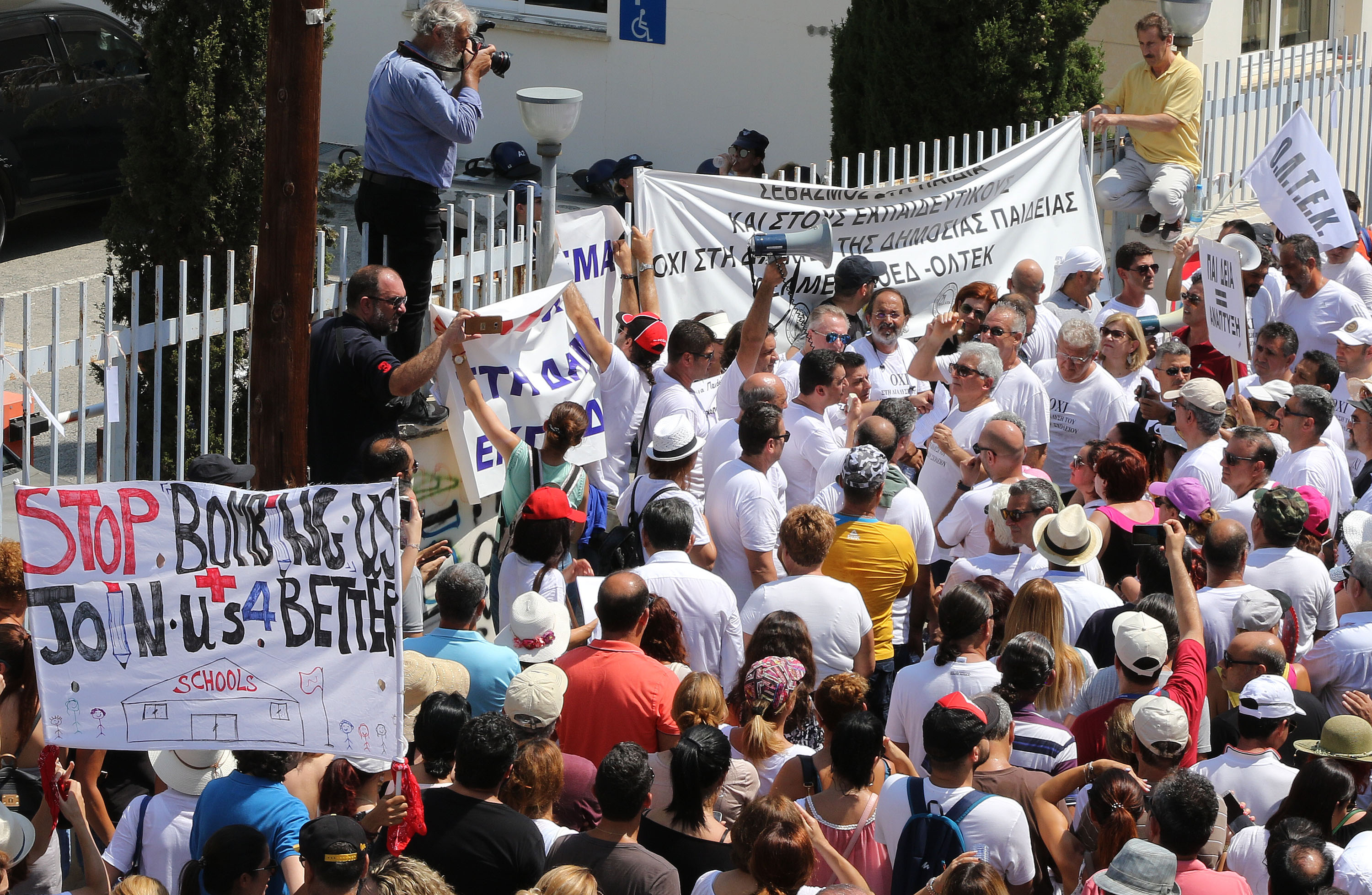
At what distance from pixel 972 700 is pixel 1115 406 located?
3.57 meters

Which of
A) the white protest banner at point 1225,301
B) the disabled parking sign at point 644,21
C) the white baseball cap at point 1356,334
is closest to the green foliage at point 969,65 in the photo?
the disabled parking sign at point 644,21

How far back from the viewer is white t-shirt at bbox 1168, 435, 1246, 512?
694 centimetres

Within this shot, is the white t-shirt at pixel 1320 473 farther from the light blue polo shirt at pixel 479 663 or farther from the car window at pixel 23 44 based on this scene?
the car window at pixel 23 44

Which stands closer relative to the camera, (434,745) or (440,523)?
(434,745)

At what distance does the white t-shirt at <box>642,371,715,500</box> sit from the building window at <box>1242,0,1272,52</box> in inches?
411

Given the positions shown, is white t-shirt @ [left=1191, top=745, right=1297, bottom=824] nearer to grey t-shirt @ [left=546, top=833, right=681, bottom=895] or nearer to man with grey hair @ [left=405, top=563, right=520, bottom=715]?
grey t-shirt @ [left=546, top=833, right=681, bottom=895]

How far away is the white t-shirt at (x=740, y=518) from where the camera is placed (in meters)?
6.48

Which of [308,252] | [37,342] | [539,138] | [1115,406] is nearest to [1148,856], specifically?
[308,252]

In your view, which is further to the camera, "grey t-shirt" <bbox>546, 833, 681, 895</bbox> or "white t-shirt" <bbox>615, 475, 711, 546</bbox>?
"white t-shirt" <bbox>615, 475, 711, 546</bbox>

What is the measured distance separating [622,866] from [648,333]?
3861 mm

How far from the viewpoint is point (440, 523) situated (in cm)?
727

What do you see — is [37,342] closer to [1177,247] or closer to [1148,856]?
[1177,247]

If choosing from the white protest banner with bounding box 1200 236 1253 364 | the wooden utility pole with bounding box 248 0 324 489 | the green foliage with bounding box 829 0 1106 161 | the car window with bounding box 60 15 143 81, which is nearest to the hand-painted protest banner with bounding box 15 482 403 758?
the wooden utility pole with bounding box 248 0 324 489

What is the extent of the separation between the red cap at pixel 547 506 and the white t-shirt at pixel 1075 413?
295cm
